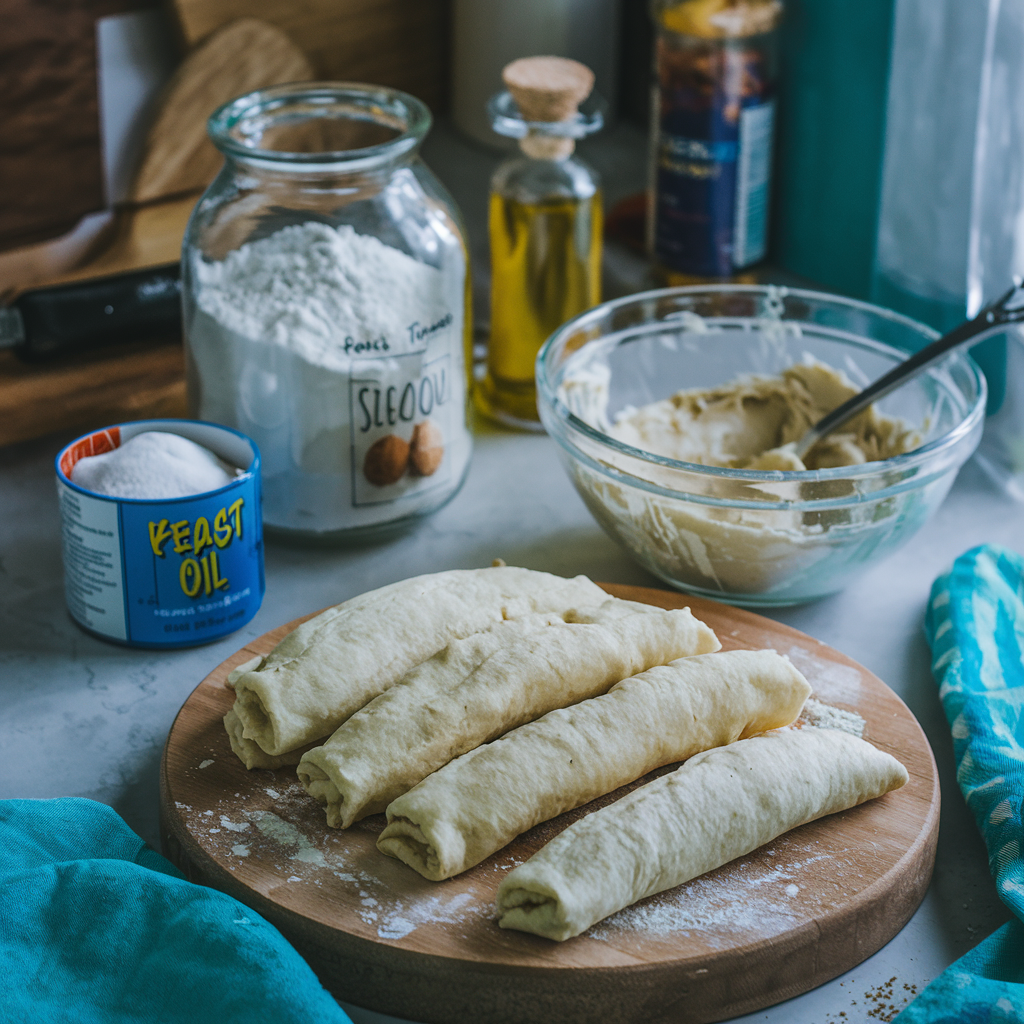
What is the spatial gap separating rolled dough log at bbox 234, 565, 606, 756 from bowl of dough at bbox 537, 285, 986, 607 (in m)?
0.11

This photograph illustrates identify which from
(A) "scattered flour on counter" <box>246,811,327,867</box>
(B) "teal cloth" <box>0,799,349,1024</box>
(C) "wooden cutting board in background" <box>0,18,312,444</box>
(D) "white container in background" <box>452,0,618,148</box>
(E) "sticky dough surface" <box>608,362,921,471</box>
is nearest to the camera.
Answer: (B) "teal cloth" <box>0,799,349,1024</box>

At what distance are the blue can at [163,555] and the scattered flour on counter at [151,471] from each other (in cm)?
2

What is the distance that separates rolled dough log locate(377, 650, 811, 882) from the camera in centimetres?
79

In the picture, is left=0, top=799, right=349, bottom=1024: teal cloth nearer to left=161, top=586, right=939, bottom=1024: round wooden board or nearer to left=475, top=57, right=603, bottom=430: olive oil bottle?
→ left=161, top=586, right=939, bottom=1024: round wooden board

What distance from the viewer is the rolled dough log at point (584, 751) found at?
2.58ft

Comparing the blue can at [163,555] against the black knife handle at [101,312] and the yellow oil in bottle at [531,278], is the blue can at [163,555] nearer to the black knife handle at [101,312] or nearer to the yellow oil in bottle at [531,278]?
the black knife handle at [101,312]

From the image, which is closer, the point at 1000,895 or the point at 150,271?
the point at 1000,895

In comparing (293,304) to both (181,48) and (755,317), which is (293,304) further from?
(181,48)

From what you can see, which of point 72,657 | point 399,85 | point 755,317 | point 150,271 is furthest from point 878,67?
point 72,657

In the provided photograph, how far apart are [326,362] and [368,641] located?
0.94ft

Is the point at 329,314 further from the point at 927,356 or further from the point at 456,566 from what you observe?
the point at 927,356

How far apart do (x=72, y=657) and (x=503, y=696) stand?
0.41 m

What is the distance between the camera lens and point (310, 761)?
83 centimetres

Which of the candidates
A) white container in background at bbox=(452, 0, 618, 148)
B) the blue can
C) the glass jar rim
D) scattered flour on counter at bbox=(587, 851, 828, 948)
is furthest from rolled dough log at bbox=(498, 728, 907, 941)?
white container in background at bbox=(452, 0, 618, 148)
